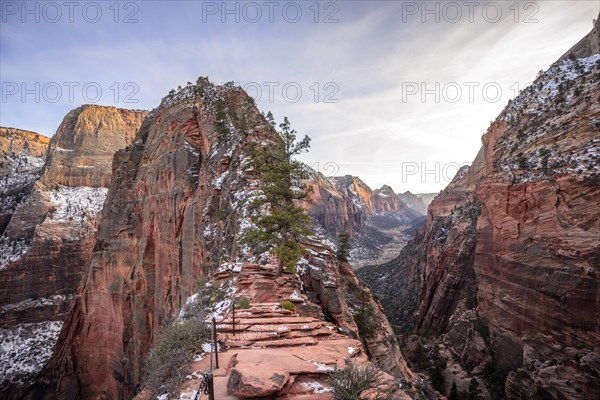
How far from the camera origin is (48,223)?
7231cm

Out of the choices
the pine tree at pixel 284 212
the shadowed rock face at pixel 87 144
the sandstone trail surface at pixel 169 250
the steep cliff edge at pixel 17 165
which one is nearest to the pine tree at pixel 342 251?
the sandstone trail surface at pixel 169 250

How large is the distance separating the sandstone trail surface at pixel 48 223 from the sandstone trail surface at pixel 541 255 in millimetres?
68261

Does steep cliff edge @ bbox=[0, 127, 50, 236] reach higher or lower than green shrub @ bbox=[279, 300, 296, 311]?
higher

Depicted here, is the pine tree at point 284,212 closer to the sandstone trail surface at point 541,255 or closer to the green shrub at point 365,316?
the green shrub at point 365,316

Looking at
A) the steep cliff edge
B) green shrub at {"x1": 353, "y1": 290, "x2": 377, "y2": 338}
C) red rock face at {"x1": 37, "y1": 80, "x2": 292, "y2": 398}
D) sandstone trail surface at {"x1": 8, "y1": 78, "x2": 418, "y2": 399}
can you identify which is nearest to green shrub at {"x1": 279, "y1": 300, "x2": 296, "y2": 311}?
sandstone trail surface at {"x1": 8, "y1": 78, "x2": 418, "y2": 399}

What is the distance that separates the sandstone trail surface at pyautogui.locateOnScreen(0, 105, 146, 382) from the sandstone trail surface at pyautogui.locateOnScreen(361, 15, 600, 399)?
6826cm

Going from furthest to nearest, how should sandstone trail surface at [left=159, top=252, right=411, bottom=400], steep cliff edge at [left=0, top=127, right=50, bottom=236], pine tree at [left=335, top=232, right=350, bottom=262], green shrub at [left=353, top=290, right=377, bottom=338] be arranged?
steep cliff edge at [left=0, top=127, right=50, bottom=236] → pine tree at [left=335, top=232, right=350, bottom=262] → green shrub at [left=353, top=290, right=377, bottom=338] → sandstone trail surface at [left=159, top=252, right=411, bottom=400]

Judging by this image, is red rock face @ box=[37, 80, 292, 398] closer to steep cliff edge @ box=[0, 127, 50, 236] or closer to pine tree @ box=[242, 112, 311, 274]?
pine tree @ box=[242, 112, 311, 274]

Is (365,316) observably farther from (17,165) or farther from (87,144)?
(17,165)

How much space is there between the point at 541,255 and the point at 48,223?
9082cm

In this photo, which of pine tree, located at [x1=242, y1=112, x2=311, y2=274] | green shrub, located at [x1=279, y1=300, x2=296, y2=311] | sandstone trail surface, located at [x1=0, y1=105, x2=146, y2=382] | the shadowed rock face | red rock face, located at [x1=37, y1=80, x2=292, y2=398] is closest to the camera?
green shrub, located at [x1=279, y1=300, x2=296, y2=311]

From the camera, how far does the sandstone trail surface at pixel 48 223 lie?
58.6m

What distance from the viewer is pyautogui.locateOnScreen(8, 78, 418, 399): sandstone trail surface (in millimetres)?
21250

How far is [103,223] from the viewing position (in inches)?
1576
